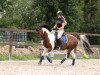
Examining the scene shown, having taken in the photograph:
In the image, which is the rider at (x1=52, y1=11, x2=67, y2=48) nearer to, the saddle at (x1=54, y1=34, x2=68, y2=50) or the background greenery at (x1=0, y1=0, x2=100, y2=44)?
the saddle at (x1=54, y1=34, x2=68, y2=50)

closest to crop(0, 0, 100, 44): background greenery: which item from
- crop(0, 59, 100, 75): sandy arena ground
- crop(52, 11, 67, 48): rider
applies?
crop(52, 11, 67, 48): rider

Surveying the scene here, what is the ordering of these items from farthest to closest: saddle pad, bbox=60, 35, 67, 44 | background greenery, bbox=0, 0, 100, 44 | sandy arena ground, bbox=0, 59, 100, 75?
1. background greenery, bbox=0, 0, 100, 44
2. saddle pad, bbox=60, 35, 67, 44
3. sandy arena ground, bbox=0, 59, 100, 75

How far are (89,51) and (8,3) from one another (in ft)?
42.5

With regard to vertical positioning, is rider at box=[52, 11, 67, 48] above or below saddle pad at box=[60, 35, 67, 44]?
above

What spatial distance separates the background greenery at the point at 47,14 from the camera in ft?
104

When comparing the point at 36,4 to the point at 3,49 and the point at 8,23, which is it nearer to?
the point at 8,23

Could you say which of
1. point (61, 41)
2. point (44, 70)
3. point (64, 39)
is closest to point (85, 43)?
point (64, 39)

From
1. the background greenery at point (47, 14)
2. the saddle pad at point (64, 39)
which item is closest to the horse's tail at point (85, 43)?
the saddle pad at point (64, 39)

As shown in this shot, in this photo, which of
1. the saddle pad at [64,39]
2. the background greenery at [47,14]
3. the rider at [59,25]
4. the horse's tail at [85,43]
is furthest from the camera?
the background greenery at [47,14]

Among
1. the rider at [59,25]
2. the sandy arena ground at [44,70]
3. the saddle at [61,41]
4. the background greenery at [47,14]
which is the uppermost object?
the rider at [59,25]

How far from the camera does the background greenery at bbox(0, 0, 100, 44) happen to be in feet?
104

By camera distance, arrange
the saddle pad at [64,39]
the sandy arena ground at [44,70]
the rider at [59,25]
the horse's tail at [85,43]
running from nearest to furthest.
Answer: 1. the sandy arena ground at [44,70]
2. the rider at [59,25]
3. the saddle pad at [64,39]
4. the horse's tail at [85,43]

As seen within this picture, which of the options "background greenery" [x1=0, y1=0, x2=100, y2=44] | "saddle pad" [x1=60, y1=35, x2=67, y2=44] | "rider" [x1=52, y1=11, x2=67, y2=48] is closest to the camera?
"rider" [x1=52, y1=11, x2=67, y2=48]

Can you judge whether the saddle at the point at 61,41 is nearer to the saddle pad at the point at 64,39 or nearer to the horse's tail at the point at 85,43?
the saddle pad at the point at 64,39
